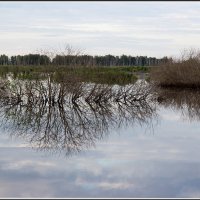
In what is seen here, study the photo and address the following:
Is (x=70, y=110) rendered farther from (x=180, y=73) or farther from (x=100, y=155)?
(x=180, y=73)

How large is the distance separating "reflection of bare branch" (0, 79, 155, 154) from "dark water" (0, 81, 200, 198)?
34 millimetres

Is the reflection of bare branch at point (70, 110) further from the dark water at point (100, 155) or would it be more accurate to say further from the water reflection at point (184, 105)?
the water reflection at point (184, 105)

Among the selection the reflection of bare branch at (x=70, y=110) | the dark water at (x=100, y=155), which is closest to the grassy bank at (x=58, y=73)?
the reflection of bare branch at (x=70, y=110)

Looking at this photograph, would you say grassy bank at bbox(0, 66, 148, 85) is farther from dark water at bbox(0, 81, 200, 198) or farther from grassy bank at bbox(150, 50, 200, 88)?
grassy bank at bbox(150, 50, 200, 88)

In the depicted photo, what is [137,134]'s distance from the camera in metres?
13.3

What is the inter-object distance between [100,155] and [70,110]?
301 inches

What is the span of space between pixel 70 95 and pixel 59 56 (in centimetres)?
192

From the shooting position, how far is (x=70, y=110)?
17.9 meters

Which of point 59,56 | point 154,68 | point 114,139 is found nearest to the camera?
point 114,139

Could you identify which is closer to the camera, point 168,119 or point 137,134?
point 137,134

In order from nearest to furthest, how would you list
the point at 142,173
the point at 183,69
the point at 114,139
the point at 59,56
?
the point at 142,173 → the point at 114,139 → the point at 59,56 → the point at 183,69

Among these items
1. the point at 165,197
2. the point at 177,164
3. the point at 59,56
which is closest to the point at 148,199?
the point at 165,197

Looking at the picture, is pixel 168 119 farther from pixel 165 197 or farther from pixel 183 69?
pixel 183 69

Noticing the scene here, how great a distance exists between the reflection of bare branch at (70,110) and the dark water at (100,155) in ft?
0.11
